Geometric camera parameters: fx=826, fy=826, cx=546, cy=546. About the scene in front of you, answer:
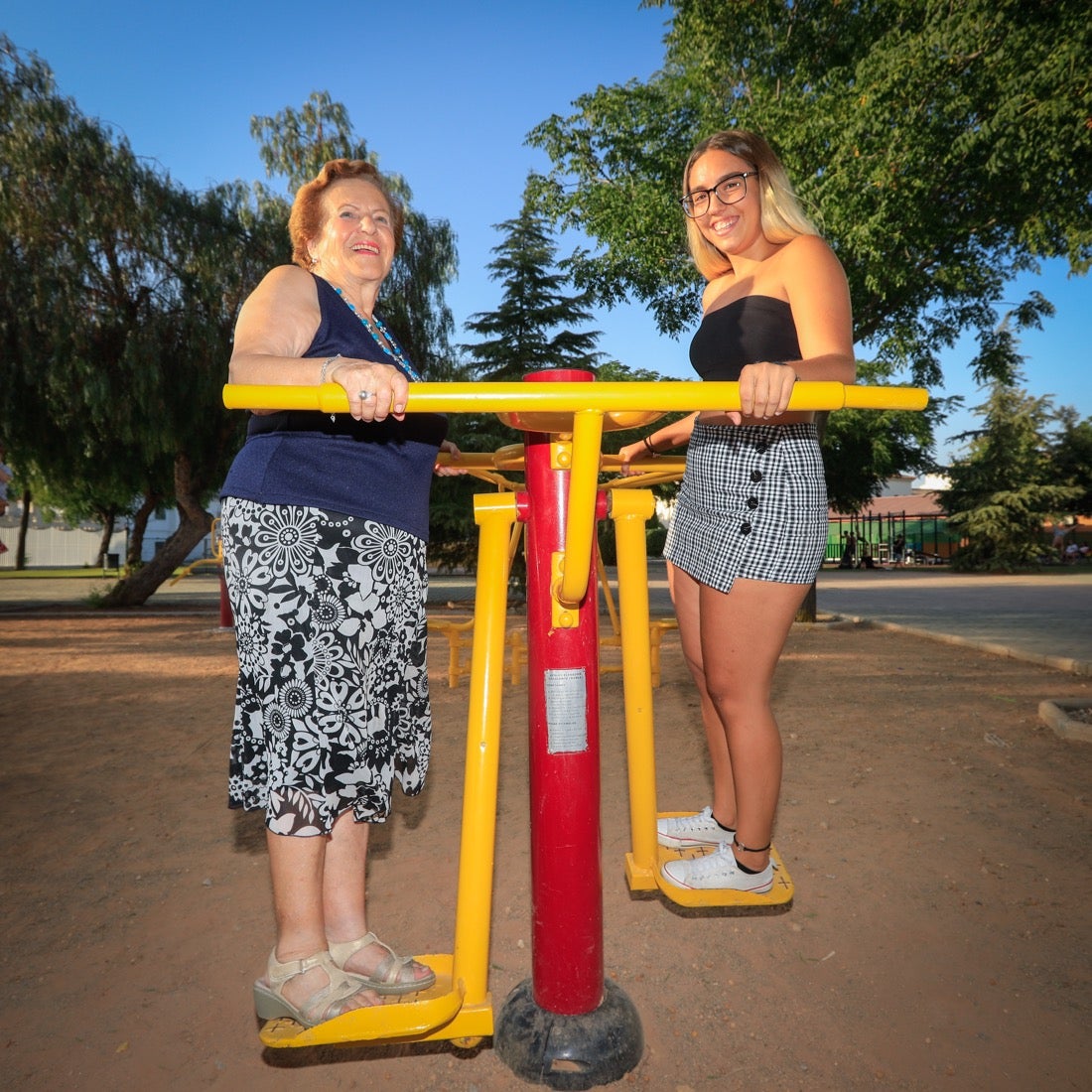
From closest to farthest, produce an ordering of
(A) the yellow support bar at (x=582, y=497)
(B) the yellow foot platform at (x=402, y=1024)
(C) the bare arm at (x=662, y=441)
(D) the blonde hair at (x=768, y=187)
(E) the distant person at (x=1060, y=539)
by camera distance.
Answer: (A) the yellow support bar at (x=582, y=497)
(B) the yellow foot platform at (x=402, y=1024)
(D) the blonde hair at (x=768, y=187)
(C) the bare arm at (x=662, y=441)
(E) the distant person at (x=1060, y=539)

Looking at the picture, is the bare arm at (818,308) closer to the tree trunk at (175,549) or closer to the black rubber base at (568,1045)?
the black rubber base at (568,1045)

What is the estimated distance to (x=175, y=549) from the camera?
1297cm

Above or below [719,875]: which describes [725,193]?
above

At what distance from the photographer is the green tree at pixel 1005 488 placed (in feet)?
80.6

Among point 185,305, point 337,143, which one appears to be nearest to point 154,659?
point 185,305

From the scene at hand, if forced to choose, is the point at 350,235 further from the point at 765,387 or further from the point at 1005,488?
the point at 1005,488

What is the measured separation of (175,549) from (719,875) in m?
12.6

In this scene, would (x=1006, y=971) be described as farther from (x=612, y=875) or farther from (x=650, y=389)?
(x=650, y=389)

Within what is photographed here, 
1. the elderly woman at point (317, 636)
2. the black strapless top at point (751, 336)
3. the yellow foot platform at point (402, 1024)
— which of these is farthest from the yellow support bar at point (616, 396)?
the yellow foot platform at point (402, 1024)

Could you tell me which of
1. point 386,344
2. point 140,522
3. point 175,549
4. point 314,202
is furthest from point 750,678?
point 140,522

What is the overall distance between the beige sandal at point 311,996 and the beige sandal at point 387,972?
0.13 feet

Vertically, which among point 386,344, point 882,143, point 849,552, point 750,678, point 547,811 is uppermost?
point 882,143

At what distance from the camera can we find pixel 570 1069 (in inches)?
59.9

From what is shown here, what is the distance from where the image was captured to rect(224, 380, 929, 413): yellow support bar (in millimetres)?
1241
